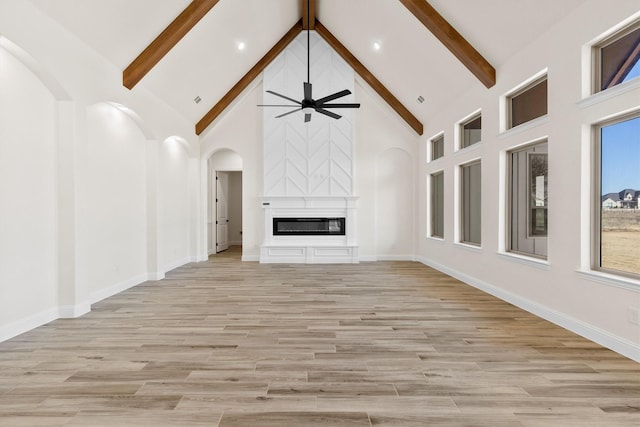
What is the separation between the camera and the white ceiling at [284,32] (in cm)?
392

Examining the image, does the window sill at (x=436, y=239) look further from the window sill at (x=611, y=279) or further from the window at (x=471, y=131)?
the window sill at (x=611, y=279)

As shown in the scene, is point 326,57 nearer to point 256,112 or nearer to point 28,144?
point 256,112

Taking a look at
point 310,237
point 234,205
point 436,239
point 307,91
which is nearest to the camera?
point 307,91

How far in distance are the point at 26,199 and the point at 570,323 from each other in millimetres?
5529

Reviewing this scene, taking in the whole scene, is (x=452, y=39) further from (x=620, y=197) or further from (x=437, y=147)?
(x=437, y=147)

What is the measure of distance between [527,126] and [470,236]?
8.08 ft

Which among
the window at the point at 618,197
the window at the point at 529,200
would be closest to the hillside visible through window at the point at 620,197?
the window at the point at 618,197

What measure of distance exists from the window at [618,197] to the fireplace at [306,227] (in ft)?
17.5

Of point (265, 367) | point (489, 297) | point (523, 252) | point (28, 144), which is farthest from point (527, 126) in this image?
point (28, 144)

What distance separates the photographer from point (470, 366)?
2.67 metres

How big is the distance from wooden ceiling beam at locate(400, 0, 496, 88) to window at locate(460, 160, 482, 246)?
1.41 metres

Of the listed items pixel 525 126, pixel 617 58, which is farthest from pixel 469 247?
pixel 617 58

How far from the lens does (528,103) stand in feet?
14.4

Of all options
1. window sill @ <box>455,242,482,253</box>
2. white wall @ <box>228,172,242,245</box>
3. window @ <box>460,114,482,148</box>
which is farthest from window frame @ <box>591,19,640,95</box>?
white wall @ <box>228,172,242,245</box>
